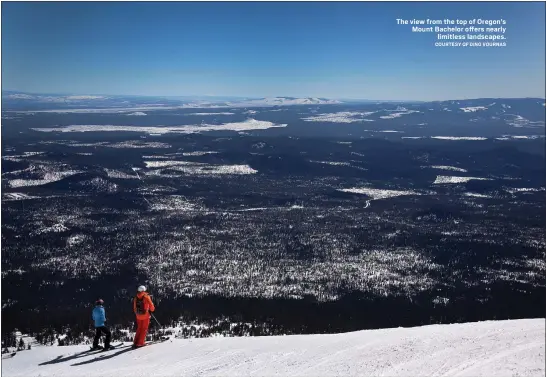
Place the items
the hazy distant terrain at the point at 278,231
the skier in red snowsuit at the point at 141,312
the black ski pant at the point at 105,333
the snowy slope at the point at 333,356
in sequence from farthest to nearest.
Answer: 1. the hazy distant terrain at the point at 278,231
2. the black ski pant at the point at 105,333
3. the skier in red snowsuit at the point at 141,312
4. the snowy slope at the point at 333,356

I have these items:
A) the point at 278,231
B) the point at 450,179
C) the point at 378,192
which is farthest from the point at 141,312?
the point at 450,179

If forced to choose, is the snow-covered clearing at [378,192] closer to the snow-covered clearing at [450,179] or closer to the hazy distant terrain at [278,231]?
the hazy distant terrain at [278,231]

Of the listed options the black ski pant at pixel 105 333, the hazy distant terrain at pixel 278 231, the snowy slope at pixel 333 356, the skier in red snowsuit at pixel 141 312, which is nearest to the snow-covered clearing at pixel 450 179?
the hazy distant terrain at pixel 278 231

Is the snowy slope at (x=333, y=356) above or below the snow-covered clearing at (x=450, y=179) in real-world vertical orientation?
above

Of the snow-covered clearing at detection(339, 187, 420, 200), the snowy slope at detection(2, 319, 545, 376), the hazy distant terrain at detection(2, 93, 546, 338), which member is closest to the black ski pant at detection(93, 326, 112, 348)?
the snowy slope at detection(2, 319, 545, 376)

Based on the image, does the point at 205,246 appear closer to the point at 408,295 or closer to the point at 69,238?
the point at 69,238

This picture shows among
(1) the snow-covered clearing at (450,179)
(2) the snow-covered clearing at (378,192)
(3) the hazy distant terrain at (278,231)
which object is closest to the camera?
(3) the hazy distant terrain at (278,231)

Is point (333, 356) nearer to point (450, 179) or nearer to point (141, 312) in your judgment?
point (141, 312)

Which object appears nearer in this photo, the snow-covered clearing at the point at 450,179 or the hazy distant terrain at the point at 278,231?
the hazy distant terrain at the point at 278,231
